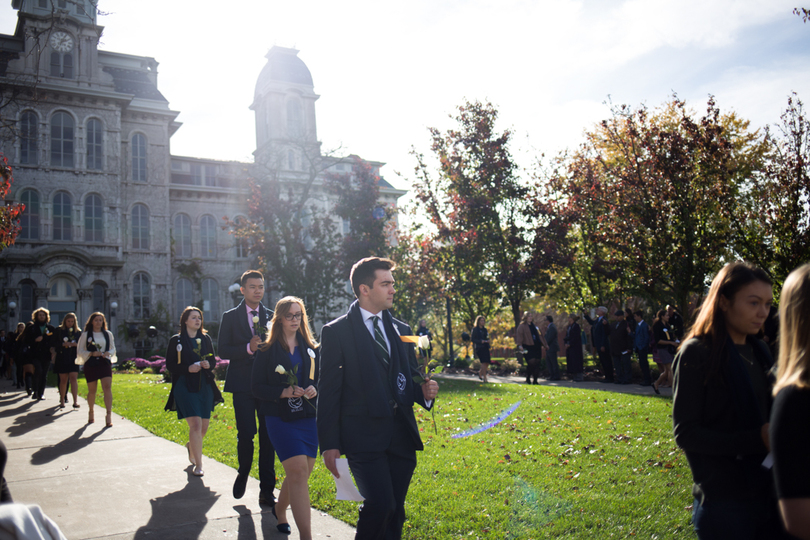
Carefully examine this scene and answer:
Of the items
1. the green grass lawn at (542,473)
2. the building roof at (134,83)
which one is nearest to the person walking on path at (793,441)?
the green grass lawn at (542,473)

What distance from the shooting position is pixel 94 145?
122 feet

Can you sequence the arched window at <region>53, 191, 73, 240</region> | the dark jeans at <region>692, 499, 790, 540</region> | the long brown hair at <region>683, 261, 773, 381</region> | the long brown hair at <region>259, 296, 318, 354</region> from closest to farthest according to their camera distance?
the dark jeans at <region>692, 499, 790, 540</region> < the long brown hair at <region>683, 261, 773, 381</region> < the long brown hair at <region>259, 296, 318, 354</region> < the arched window at <region>53, 191, 73, 240</region>

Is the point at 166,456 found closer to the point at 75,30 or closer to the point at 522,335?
the point at 522,335

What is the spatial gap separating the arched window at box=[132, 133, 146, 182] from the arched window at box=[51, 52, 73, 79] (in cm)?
498

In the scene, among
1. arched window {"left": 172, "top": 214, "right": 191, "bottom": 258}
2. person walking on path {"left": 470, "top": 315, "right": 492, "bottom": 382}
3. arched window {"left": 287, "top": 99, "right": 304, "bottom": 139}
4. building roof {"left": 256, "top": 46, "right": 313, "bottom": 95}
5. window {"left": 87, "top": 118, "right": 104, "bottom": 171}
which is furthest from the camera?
building roof {"left": 256, "top": 46, "right": 313, "bottom": 95}

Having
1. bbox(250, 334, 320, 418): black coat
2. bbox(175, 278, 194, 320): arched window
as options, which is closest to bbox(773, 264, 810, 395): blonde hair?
bbox(250, 334, 320, 418): black coat

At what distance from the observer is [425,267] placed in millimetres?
26438

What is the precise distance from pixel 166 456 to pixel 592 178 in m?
18.5

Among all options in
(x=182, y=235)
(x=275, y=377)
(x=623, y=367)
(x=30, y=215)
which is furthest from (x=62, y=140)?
(x=275, y=377)

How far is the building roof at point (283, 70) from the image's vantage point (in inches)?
1865

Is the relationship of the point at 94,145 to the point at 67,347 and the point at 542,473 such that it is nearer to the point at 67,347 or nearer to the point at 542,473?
the point at 67,347

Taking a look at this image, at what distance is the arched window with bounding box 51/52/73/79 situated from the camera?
36562 mm

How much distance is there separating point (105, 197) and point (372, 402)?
3825 centimetres

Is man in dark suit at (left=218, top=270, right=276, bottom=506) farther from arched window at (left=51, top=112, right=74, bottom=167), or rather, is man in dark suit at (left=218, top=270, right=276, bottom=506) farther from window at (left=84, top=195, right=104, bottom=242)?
arched window at (left=51, top=112, right=74, bottom=167)
